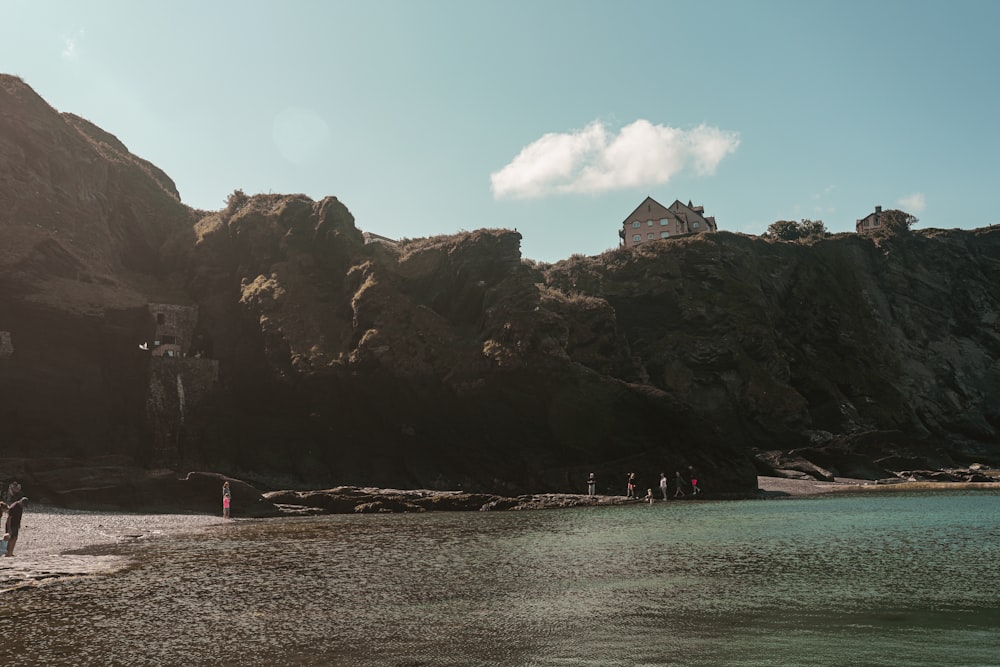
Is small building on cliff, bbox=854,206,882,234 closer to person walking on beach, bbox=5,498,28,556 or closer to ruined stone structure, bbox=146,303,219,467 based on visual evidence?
ruined stone structure, bbox=146,303,219,467

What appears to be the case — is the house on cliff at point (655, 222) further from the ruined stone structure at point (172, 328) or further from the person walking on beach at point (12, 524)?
the person walking on beach at point (12, 524)

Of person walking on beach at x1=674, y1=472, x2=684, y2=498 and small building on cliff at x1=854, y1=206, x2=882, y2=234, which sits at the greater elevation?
small building on cliff at x1=854, y1=206, x2=882, y2=234

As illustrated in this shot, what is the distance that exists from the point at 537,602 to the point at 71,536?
945 inches

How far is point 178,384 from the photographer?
6450 centimetres

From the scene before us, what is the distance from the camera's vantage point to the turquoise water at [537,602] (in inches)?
493

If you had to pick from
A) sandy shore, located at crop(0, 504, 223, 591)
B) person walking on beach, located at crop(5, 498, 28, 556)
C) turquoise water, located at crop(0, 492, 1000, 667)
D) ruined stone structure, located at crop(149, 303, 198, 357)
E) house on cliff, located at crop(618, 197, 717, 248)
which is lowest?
sandy shore, located at crop(0, 504, 223, 591)

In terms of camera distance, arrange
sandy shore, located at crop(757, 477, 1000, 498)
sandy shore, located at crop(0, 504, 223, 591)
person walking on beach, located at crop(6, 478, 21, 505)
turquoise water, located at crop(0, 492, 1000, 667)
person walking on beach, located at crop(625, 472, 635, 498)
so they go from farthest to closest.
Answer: sandy shore, located at crop(757, 477, 1000, 498) < person walking on beach, located at crop(625, 472, 635, 498) < person walking on beach, located at crop(6, 478, 21, 505) < sandy shore, located at crop(0, 504, 223, 591) < turquoise water, located at crop(0, 492, 1000, 667)

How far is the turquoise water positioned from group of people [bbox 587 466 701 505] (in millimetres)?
23720

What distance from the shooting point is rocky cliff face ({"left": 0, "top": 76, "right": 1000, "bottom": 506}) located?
6147cm

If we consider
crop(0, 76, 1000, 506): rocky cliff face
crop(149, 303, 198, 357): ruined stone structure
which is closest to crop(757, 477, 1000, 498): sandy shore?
crop(0, 76, 1000, 506): rocky cliff face

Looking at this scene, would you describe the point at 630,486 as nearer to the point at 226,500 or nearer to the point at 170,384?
the point at 226,500

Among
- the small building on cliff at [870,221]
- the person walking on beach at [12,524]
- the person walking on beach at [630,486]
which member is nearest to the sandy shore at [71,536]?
the person walking on beach at [12,524]

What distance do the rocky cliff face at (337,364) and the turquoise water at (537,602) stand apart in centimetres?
3122

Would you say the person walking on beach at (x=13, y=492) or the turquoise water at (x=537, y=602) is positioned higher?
the person walking on beach at (x=13, y=492)
